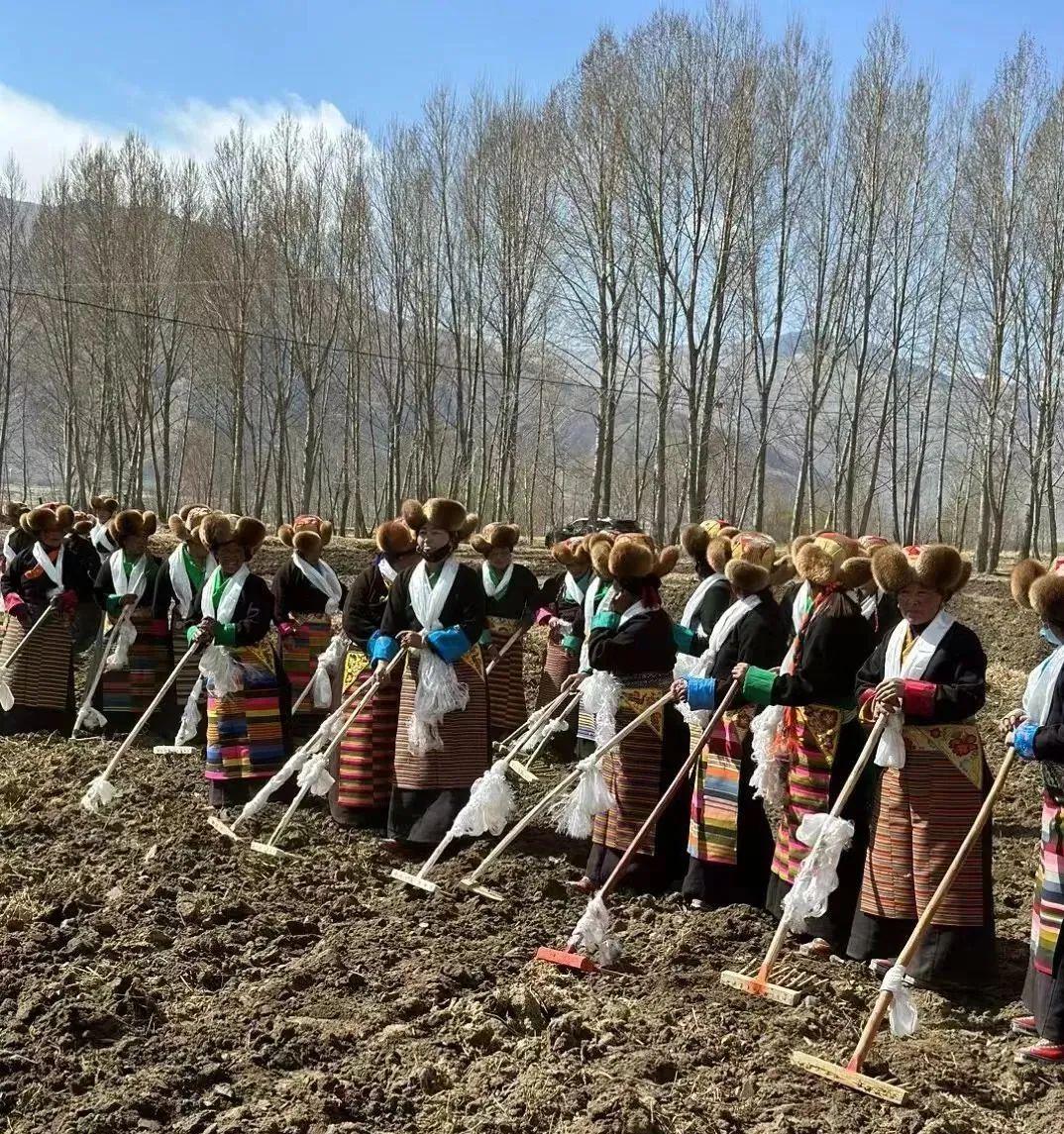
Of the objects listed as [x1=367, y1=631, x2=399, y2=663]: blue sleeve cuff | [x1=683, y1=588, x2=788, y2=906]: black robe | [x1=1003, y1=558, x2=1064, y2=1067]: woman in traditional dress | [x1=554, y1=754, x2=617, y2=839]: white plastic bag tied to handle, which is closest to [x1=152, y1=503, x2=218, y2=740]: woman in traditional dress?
[x1=367, y1=631, x2=399, y2=663]: blue sleeve cuff

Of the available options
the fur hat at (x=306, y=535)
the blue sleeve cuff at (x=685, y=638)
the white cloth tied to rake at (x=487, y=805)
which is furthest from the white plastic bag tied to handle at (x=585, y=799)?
the fur hat at (x=306, y=535)

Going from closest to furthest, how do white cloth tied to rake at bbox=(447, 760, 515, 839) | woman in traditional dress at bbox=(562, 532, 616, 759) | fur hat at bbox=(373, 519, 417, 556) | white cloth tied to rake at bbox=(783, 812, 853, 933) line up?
1. white cloth tied to rake at bbox=(783, 812, 853, 933)
2. white cloth tied to rake at bbox=(447, 760, 515, 839)
3. woman in traditional dress at bbox=(562, 532, 616, 759)
4. fur hat at bbox=(373, 519, 417, 556)

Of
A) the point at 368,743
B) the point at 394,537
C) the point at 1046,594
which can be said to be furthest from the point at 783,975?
the point at 394,537

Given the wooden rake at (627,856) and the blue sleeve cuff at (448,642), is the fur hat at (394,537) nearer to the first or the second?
the blue sleeve cuff at (448,642)

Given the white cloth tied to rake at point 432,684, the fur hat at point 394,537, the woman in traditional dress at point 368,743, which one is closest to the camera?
the white cloth tied to rake at point 432,684

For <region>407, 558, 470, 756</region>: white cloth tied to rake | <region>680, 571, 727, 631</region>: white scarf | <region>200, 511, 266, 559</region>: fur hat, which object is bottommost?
<region>407, 558, 470, 756</region>: white cloth tied to rake

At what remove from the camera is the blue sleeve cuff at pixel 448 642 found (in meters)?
6.47

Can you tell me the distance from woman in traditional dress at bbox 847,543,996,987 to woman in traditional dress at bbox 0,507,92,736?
21.4 feet

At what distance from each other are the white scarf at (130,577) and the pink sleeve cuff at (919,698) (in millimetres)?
6256

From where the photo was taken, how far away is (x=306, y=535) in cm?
867

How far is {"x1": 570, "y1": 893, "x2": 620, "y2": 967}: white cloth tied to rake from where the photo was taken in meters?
4.73

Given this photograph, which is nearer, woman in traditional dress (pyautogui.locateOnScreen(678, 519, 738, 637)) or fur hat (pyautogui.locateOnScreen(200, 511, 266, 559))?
woman in traditional dress (pyautogui.locateOnScreen(678, 519, 738, 637))

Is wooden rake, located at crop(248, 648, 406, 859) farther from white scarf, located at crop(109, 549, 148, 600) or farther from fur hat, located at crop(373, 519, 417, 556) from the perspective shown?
white scarf, located at crop(109, 549, 148, 600)

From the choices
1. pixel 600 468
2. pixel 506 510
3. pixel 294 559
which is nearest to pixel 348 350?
pixel 506 510
